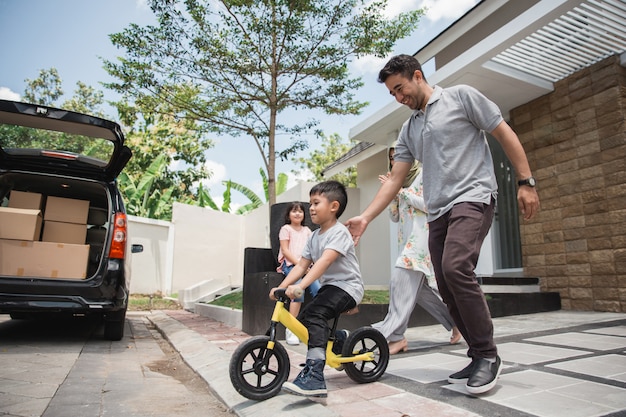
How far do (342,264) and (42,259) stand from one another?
10.5 ft

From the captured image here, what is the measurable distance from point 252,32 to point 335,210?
6431 mm

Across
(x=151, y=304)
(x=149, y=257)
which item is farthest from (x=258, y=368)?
(x=149, y=257)

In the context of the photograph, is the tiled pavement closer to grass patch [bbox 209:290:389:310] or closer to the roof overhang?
grass patch [bbox 209:290:389:310]

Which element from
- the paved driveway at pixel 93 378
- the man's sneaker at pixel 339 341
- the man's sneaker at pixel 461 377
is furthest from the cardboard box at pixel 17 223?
the man's sneaker at pixel 461 377

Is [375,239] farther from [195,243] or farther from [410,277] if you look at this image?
[410,277]

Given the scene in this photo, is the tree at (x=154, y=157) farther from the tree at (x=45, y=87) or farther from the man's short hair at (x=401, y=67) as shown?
the man's short hair at (x=401, y=67)

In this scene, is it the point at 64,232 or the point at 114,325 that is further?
the point at 64,232

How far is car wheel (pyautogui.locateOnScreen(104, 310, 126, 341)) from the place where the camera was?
4.48m

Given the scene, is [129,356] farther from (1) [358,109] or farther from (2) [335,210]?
(1) [358,109]

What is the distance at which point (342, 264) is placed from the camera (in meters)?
2.55

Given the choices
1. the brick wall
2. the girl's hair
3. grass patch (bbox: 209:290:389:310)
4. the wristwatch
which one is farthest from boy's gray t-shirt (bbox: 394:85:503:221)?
the brick wall

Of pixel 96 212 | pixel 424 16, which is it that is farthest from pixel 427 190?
pixel 424 16

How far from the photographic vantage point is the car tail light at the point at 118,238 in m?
4.23

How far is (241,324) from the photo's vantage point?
5418mm
